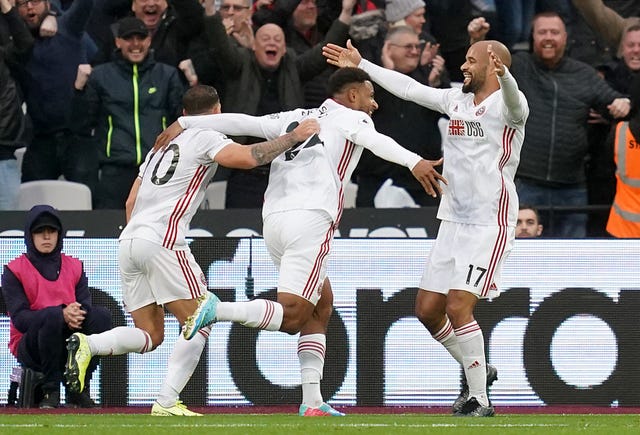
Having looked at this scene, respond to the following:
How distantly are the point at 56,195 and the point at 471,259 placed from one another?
4624 millimetres

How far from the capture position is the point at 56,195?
491 inches

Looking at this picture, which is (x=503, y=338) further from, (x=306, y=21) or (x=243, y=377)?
(x=306, y=21)

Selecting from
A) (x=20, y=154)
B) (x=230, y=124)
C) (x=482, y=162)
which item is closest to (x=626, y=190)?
(x=482, y=162)

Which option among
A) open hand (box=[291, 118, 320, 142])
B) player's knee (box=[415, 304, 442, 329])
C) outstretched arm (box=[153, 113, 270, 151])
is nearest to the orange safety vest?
player's knee (box=[415, 304, 442, 329])

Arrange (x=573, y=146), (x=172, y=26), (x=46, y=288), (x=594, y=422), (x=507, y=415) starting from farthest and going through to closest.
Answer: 1. (x=172, y=26)
2. (x=573, y=146)
3. (x=46, y=288)
4. (x=507, y=415)
5. (x=594, y=422)

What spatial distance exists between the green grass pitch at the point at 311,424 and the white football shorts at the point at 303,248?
85 cm

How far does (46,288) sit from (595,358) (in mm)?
4264

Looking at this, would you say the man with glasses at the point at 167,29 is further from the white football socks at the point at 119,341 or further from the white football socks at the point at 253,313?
the white football socks at the point at 253,313

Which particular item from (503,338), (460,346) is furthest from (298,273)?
(503,338)

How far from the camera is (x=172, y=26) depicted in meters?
13.3

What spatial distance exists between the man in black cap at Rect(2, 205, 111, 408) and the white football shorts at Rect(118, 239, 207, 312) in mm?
1176

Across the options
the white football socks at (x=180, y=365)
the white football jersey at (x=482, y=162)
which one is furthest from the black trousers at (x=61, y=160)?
the white football jersey at (x=482, y=162)

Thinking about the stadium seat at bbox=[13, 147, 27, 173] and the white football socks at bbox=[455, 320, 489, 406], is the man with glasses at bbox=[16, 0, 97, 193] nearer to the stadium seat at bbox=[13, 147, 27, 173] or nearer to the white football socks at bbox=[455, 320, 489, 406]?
the stadium seat at bbox=[13, 147, 27, 173]

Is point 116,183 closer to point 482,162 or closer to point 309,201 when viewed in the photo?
point 309,201
